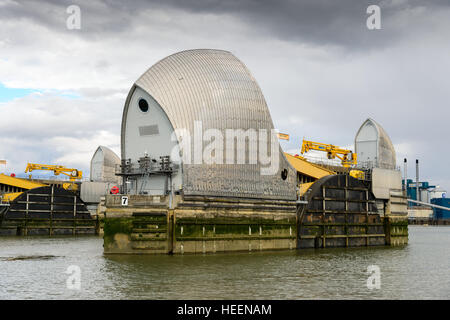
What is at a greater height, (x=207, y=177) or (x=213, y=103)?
(x=213, y=103)

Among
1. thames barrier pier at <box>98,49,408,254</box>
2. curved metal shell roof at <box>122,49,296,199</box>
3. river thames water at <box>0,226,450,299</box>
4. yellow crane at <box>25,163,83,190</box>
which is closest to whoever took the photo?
river thames water at <box>0,226,450,299</box>

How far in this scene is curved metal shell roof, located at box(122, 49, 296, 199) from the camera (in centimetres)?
4816

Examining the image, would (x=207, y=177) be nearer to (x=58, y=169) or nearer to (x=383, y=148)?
(x=383, y=148)

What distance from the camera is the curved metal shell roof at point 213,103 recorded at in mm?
48156

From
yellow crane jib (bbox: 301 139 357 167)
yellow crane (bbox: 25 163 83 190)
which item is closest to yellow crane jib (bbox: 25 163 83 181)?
yellow crane (bbox: 25 163 83 190)

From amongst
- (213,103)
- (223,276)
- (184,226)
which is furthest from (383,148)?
(223,276)

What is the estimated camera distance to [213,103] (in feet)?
162

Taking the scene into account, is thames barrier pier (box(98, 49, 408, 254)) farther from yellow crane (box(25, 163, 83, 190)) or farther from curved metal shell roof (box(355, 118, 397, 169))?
yellow crane (box(25, 163, 83, 190))

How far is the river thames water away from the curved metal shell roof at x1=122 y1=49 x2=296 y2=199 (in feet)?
23.5

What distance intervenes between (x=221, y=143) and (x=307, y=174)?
88.1 ft

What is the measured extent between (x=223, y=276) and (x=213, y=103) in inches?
837

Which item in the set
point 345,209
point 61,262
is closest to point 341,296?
point 61,262

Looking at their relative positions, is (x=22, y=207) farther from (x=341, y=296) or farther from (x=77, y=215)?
(x=341, y=296)

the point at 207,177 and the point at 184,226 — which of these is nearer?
the point at 184,226
